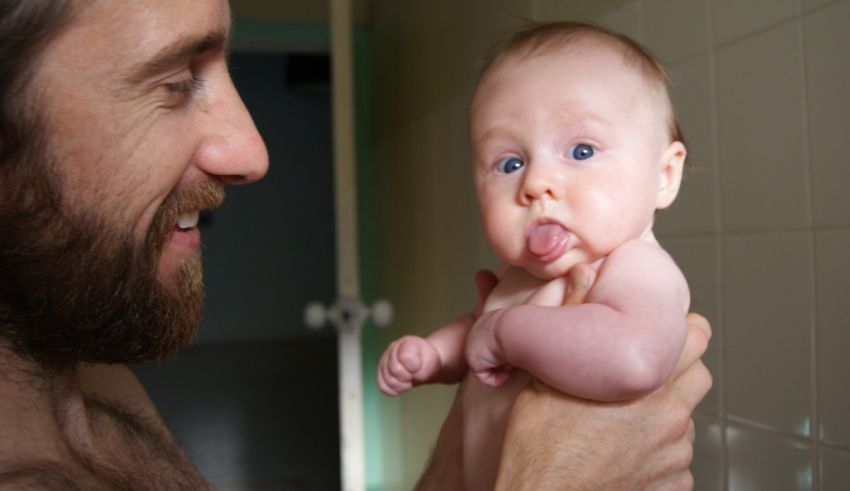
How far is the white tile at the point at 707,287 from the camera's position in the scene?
1080 mm

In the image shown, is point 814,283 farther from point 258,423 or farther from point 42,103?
point 258,423

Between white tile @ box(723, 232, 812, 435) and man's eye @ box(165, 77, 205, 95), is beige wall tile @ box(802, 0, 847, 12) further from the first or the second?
man's eye @ box(165, 77, 205, 95)

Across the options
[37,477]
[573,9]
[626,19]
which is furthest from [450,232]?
[37,477]

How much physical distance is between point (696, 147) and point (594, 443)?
1.79ft

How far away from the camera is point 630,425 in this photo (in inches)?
30.0

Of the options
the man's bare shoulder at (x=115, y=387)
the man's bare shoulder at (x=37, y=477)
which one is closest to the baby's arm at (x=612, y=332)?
the man's bare shoulder at (x=37, y=477)

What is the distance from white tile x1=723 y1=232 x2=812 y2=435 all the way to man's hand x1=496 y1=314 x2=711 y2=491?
0.81 feet

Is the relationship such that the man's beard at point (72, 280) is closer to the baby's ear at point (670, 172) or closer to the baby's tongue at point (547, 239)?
the baby's tongue at point (547, 239)

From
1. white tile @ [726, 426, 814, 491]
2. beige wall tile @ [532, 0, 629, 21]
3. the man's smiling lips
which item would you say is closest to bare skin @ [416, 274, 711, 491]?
white tile @ [726, 426, 814, 491]

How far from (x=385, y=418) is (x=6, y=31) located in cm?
246

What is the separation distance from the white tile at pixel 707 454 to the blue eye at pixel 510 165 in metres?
0.54

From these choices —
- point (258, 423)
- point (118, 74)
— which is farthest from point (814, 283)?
point (258, 423)

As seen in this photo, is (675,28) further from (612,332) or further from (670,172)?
(612,332)

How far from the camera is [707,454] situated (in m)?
1.12
